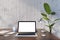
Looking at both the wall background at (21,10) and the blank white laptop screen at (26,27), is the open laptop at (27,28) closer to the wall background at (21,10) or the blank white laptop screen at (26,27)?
the blank white laptop screen at (26,27)

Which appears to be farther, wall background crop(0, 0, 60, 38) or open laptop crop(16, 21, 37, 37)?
wall background crop(0, 0, 60, 38)

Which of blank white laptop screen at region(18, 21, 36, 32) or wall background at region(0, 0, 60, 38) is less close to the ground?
wall background at region(0, 0, 60, 38)

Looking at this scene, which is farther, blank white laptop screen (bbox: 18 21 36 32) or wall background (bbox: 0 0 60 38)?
wall background (bbox: 0 0 60 38)

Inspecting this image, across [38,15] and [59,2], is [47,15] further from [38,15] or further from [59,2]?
[59,2]

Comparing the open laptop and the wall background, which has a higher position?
the wall background

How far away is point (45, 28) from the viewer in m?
2.86

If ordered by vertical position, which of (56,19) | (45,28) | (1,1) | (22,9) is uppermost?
(1,1)

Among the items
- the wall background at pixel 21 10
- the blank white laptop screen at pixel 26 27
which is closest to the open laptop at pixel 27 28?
the blank white laptop screen at pixel 26 27

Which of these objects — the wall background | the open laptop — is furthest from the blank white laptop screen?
the wall background

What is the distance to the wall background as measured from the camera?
2820mm

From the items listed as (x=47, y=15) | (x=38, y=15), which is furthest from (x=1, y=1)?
(x=47, y=15)

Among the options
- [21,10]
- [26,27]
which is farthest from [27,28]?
[21,10]

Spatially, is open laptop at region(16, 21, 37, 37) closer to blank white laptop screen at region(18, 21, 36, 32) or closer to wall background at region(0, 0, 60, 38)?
blank white laptop screen at region(18, 21, 36, 32)

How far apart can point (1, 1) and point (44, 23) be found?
1.15 meters
